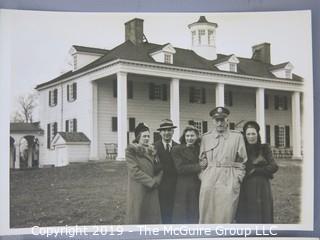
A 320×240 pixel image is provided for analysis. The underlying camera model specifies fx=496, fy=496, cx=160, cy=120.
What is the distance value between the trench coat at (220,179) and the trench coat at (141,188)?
47 cm

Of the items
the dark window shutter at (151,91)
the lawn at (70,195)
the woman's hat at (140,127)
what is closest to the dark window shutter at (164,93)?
the dark window shutter at (151,91)

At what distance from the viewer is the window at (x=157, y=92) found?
5.05 m

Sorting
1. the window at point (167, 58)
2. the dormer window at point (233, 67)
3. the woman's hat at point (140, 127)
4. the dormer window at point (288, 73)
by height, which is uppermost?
the window at point (167, 58)

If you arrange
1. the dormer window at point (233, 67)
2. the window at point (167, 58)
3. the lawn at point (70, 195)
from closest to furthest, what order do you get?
the lawn at point (70, 195) → the window at point (167, 58) → the dormer window at point (233, 67)

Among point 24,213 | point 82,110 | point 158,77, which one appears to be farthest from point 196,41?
point 24,213

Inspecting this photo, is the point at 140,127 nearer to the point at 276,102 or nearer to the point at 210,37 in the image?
the point at 210,37

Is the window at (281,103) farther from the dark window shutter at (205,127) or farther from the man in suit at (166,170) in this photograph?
the man in suit at (166,170)

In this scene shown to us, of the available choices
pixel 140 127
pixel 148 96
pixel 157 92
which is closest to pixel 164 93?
pixel 157 92

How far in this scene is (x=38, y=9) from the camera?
491 centimetres

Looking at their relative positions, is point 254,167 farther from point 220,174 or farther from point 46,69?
point 46,69

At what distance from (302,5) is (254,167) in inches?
68.0

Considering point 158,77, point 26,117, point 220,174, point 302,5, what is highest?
point 302,5

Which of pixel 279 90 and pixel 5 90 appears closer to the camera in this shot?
pixel 5 90

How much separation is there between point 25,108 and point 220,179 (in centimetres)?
207
